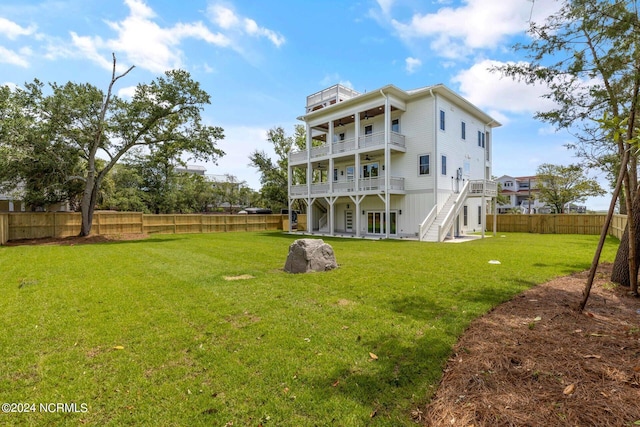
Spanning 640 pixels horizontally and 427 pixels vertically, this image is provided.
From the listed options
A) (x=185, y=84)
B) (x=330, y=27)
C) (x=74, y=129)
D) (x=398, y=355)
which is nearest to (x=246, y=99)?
(x=185, y=84)

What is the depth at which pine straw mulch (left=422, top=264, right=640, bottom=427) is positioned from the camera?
243cm

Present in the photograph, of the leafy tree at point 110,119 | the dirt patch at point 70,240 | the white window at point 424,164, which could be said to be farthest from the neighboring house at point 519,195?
the dirt patch at point 70,240

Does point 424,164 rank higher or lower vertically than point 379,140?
lower

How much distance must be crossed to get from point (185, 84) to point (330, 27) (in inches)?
420

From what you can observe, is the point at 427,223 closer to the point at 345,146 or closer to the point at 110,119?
the point at 345,146

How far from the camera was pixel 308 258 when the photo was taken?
7.98m

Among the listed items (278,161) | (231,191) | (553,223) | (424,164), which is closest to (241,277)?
(424,164)

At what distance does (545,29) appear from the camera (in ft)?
18.7

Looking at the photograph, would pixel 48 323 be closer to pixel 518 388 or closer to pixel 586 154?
pixel 518 388

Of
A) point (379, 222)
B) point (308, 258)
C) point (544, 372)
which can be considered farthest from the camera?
point (379, 222)

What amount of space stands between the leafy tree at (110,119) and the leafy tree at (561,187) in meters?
33.7

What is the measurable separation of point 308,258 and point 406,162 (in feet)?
47.2

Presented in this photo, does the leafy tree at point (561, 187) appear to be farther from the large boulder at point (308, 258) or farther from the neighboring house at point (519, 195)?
the large boulder at point (308, 258)

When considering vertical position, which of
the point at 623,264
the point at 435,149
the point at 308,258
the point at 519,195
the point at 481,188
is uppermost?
the point at 435,149
